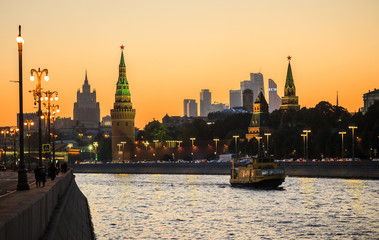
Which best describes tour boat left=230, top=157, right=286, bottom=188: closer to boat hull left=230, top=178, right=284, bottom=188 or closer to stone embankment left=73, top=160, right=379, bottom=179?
boat hull left=230, top=178, right=284, bottom=188

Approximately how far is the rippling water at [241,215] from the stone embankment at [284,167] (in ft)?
86.4

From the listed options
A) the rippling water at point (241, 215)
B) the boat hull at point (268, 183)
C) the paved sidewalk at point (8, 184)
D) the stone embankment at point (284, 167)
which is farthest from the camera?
the stone embankment at point (284, 167)

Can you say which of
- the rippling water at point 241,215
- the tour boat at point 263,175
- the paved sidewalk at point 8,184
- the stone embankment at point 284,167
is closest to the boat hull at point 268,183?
the tour boat at point 263,175

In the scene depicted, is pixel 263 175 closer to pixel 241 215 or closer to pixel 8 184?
pixel 241 215

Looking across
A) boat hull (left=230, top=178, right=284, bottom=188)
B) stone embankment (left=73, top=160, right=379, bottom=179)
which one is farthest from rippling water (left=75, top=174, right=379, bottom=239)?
stone embankment (left=73, top=160, right=379, bottom=179)

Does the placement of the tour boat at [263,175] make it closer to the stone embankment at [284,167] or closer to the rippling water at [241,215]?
the rippling water at [241,215]

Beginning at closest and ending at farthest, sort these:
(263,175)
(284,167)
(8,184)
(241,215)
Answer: (8,184)
(241,215)
(263,175)
(284,167)

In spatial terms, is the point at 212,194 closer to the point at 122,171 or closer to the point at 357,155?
the point at 357,155

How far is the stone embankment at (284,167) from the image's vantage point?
104 metres

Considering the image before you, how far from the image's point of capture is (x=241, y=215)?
5175 cm

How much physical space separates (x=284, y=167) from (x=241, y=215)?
74.8m

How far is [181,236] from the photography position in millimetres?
38750

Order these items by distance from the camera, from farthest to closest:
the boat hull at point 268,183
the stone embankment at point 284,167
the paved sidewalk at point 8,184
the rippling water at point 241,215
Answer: the stone embankment at point 284,167 < the boat hull at point 268,183 < the rippling water at point 241,215 < the paved sidewalk at point 8,184

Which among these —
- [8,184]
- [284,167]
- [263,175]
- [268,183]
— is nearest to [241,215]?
[8,184]
